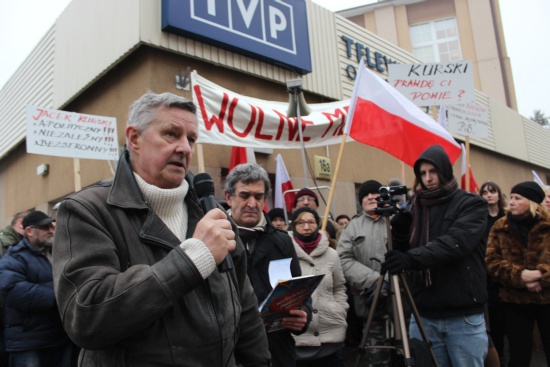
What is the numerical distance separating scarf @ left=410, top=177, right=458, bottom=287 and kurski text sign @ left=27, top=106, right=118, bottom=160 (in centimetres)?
426

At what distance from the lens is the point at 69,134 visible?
570 cm

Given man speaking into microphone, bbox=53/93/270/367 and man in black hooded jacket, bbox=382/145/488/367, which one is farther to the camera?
man in black hooded jacket, bbox=382/145/488/367

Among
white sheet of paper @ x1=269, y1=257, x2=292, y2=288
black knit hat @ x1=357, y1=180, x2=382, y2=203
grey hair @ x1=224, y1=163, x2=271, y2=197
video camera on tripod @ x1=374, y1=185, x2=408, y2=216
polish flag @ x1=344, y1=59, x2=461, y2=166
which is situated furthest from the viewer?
polish flag @ x1=344, y1=59, x2=461, y2=166

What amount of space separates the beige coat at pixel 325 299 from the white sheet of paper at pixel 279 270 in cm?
63

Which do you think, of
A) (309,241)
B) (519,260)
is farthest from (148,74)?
(519,260)

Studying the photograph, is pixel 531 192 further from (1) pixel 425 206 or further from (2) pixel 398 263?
(2) pixel 398 263

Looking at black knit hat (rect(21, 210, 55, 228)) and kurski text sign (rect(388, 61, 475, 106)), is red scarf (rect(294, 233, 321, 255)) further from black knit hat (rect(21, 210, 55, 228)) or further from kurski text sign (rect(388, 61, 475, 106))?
kurski text sign (rect(388, 61, 475, 106))

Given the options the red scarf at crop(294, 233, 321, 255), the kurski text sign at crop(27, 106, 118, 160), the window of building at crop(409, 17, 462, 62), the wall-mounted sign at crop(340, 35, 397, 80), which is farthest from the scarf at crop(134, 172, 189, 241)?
the window of building at crop(409, 17, 462, 62)

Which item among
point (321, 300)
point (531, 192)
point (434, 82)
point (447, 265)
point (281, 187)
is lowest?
point (321, 300)

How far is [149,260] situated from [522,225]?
3.70 meters

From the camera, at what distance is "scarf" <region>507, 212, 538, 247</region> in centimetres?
396

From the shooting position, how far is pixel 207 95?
516 cm

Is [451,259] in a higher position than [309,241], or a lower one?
lower

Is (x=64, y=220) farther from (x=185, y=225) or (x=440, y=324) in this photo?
(x=440, y=324)
